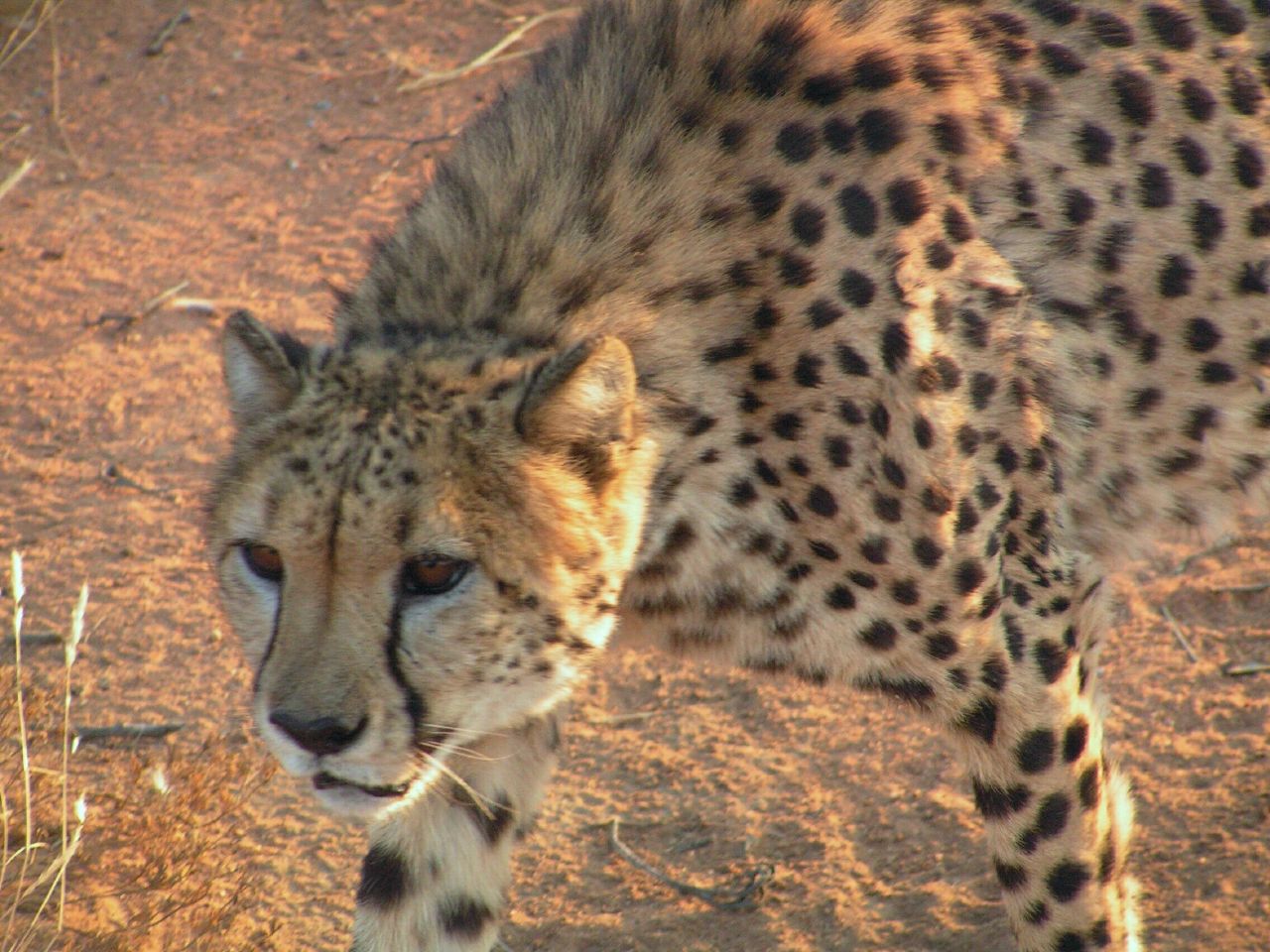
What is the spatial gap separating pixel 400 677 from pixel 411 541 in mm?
199

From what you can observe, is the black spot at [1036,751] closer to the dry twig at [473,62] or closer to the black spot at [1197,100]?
the black spot at [1197,100]

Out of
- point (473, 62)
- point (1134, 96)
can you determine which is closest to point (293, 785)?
point (1134, 96)

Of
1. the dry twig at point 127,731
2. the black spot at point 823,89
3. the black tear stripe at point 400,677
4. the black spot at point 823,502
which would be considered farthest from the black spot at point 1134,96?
the dry twig at point 127,731

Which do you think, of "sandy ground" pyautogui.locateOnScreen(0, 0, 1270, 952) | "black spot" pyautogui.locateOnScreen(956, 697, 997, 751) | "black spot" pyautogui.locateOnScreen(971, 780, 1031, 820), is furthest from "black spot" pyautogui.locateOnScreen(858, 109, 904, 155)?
"sandy ground" pyautogui.locateOnScreen(0, 0, 1270, 952)

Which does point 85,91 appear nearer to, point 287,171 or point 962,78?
point 287,171

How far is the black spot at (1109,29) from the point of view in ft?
9.73

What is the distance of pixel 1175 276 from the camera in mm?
2947

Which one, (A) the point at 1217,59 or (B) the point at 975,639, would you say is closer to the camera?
(B) the point at 975,639

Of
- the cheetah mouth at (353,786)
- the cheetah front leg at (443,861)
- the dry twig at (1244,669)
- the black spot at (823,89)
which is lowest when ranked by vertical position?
the dry twig at (1244,669)

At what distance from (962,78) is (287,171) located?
11.5 feet

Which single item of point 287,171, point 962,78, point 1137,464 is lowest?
point 287,171

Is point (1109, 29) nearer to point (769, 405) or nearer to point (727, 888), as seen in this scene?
point (769, 405)

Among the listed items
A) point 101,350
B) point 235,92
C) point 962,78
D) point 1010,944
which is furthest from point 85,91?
point 1010,944

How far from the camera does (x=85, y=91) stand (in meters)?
6.18
